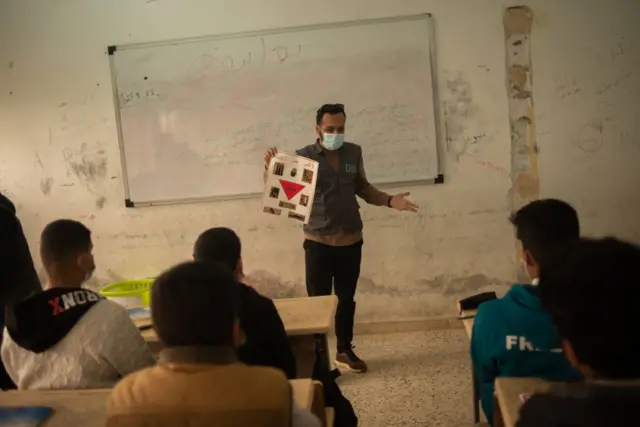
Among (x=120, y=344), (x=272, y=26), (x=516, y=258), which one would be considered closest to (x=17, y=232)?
(x=120, y=344)

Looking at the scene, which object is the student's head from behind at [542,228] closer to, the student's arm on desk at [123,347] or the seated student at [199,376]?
the seated student at [199,376]

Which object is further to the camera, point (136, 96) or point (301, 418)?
point (136, 96)

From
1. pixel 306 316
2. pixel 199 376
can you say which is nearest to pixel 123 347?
pixel 199 376

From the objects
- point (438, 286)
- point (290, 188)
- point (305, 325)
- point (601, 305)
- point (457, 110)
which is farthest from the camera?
point (438, 286)

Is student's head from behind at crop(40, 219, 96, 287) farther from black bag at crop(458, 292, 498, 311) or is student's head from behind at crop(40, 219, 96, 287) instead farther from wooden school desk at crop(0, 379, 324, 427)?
black bag at crop(458, 292, 498, 311)

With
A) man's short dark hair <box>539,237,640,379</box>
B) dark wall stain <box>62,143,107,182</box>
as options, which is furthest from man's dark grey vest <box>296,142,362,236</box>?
man's short dark hair <box>539,237,640,379</box>

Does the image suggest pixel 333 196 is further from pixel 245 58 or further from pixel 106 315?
pixel 106 315

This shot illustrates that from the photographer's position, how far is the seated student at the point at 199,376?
112 cm

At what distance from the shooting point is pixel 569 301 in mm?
978

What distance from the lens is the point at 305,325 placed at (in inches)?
87.0

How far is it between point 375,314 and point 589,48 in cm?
234

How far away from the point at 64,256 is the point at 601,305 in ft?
5.09

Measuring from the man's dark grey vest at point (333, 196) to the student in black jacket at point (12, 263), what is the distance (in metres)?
1.56

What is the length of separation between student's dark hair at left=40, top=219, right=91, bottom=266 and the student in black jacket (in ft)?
1.92
